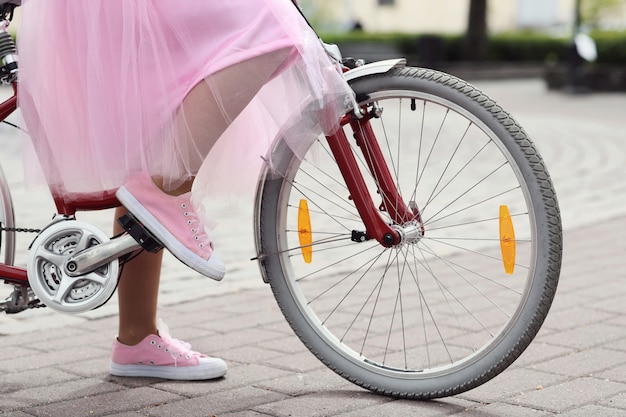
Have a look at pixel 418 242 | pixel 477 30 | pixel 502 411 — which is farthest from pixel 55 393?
pixel 477 30

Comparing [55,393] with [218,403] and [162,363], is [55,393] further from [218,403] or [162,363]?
[218,403]

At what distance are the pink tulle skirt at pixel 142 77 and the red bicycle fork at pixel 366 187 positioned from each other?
0.29 feet

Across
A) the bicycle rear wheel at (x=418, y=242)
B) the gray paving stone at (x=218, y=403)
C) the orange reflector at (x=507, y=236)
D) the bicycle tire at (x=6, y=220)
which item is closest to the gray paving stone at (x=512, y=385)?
the bicycle rear wheel at (x=418, y=242)

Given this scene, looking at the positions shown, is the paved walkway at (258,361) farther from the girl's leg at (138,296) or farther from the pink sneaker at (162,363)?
the girl's leg at (138,296)

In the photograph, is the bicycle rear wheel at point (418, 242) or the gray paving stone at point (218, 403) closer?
the bicycle rear wheel at point (418, 242)

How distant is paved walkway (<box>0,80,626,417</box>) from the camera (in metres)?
2.89

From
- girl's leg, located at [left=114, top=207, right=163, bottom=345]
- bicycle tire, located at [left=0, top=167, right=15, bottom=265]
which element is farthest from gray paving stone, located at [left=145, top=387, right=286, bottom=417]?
bicycle tire, located at [left=0, top=167, right=15, bottom=265]

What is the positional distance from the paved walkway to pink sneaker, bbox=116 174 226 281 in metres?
0.24

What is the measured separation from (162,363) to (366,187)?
852mm

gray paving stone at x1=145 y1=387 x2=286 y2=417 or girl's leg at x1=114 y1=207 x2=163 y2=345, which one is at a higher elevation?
girl's leg at x1=114 y1=207 x2=163 y2=345

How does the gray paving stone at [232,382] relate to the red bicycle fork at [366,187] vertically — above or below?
below

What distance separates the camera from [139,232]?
2.76 m

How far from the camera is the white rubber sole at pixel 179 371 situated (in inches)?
126

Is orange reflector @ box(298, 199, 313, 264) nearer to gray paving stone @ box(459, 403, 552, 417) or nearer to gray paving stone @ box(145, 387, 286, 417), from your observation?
gray paving stone @ box(145, 387, 286, 417)
